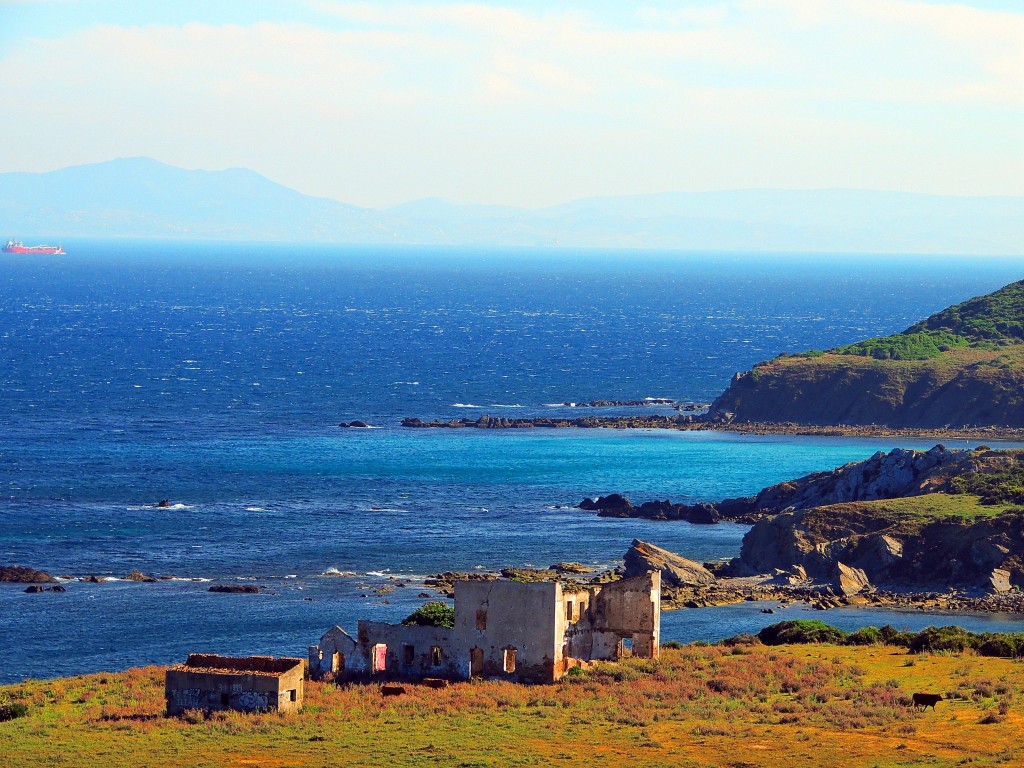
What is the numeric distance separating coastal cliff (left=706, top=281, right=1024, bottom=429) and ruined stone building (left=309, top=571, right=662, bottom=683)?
89401 millimetres

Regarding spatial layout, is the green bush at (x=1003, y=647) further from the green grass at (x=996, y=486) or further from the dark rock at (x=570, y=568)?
the green grass at (x=996, y=486)

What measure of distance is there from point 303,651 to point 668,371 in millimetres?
128731

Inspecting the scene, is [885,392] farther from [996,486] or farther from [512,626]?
[512,626]

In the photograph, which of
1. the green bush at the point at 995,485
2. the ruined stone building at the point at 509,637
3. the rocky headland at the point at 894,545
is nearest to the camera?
the ruined stone building at the point at 509,637

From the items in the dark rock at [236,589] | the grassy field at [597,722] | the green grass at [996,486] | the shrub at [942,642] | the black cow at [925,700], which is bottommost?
the dark rock at [236,589]

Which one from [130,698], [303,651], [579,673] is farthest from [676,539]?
[130,698]

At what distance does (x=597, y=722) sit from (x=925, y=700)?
1010 centimetres

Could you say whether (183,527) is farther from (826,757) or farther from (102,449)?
(826,757)

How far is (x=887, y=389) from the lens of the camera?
150 meters

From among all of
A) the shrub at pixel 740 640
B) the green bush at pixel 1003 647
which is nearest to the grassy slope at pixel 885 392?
the shrub at pixel 740 640

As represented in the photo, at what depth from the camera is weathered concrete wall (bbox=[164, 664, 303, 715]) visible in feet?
168

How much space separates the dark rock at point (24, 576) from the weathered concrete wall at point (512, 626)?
3296cm

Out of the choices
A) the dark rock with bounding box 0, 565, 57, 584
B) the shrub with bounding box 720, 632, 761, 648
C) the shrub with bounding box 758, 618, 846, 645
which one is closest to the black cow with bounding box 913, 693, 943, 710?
the shrub with bounding box 720, 632, 761, 648

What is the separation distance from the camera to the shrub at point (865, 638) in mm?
65500
